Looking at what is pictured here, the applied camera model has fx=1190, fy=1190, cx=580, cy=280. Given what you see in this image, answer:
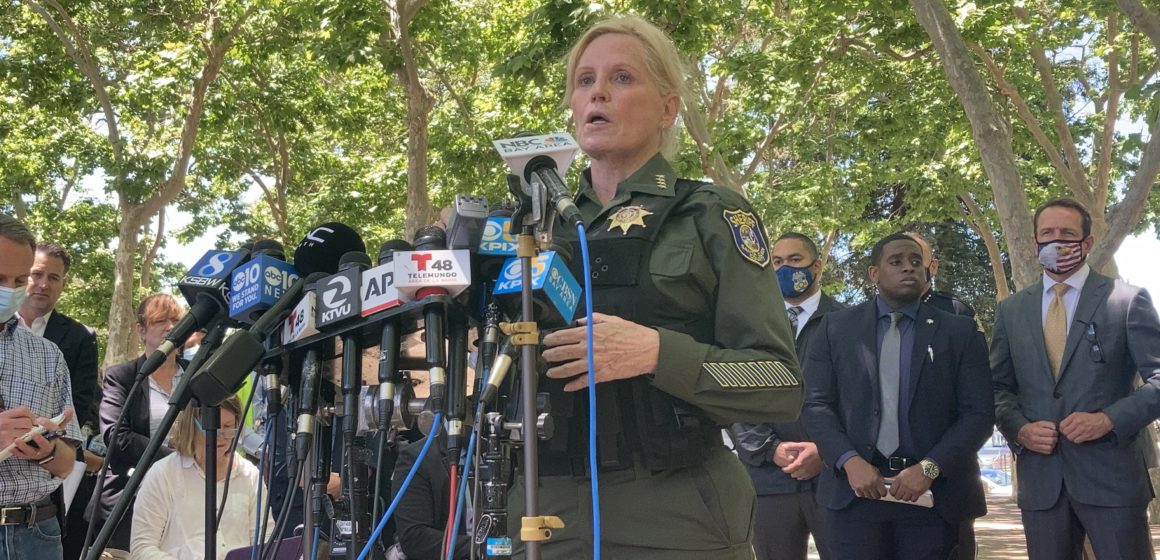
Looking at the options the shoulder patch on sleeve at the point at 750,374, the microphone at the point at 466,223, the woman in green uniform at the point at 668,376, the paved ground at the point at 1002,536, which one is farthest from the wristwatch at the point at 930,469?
the paved ground at the point at 1002,536

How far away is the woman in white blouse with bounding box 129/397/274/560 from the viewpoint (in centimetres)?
607

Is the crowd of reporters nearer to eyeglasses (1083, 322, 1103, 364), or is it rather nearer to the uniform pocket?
the uniform pocket

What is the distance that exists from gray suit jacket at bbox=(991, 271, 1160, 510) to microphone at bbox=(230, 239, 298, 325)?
442 centimetres

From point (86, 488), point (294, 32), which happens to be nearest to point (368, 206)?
point (294, 32)

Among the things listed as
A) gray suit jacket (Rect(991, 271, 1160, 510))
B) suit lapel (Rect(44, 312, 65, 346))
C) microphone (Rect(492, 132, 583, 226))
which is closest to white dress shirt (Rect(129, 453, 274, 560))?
suit lapel (Rect(44, 312, 65, 346))

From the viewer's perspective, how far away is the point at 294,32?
18.8 m

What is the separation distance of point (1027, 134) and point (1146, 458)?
44.8 ft

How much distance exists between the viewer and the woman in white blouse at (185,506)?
6.07 metres

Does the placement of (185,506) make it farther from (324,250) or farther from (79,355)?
(324,250)

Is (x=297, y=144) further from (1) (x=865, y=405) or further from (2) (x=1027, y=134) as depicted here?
(1) (x=865, y=405)

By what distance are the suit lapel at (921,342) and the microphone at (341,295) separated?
4070 mm

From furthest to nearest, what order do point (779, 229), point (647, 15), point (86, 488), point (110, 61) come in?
1. point (779, 229)
2. point (110, 61)
3. point (647, 15)
4. point (86, 488)

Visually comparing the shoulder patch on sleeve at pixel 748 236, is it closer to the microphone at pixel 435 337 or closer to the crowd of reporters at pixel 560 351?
the crowd of reporters at pixel 560 351

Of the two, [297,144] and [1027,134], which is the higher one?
[297,144]
